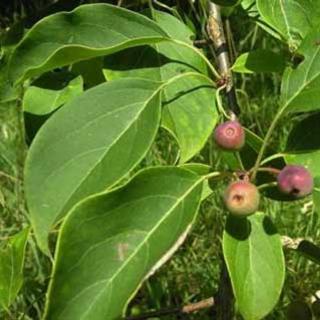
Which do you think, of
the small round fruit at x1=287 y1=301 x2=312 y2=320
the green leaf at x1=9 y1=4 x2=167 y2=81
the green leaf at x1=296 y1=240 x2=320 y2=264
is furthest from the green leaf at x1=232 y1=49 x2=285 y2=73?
the small round fruit at x1=287 y1=301 x2=312 y2=320

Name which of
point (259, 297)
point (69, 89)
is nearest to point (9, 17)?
point (69, 89)

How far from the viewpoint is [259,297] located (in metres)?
0.89

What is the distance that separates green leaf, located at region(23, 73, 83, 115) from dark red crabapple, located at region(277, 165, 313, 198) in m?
0.28

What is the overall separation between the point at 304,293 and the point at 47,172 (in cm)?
150

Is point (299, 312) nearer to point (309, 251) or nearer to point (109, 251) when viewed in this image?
point (309, 251)

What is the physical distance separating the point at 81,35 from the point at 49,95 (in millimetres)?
137

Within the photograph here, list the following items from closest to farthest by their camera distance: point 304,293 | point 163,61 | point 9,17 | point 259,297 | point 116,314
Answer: point 116,314
point 259,297
point 163,61
point 304,293
point 9,17

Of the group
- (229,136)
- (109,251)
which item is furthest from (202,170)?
(109,251)

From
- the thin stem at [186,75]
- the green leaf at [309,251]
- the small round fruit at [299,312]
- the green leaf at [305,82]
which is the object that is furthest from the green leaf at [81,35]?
the small round fruit at [299,312]

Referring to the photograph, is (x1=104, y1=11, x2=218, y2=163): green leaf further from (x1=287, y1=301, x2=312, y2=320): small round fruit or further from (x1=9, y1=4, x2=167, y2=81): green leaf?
(x1=287, y1=301, x2=312, y2=320): small round fruit

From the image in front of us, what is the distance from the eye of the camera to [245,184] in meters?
0.83

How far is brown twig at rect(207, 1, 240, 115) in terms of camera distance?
3.23 ft

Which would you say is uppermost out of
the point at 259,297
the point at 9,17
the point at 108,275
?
the point at 108,275

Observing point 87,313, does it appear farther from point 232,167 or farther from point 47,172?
point 232,167
